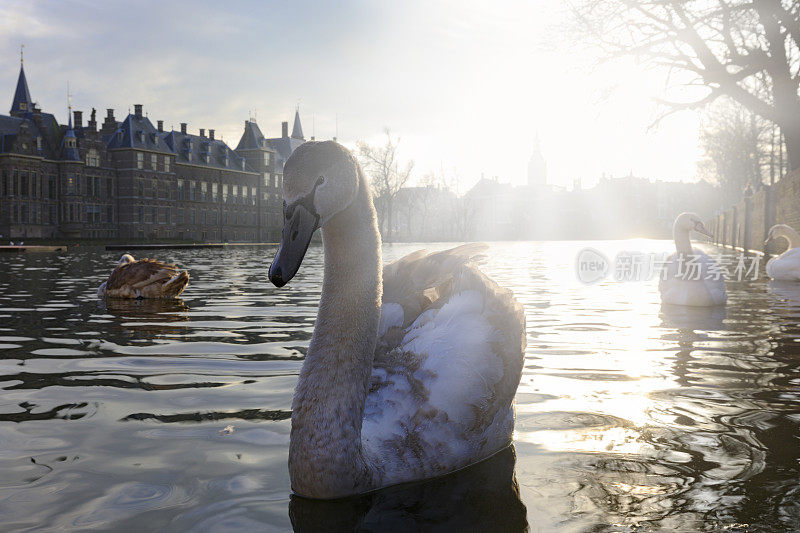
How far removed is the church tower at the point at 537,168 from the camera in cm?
17388

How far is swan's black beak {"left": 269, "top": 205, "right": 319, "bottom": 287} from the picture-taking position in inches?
105

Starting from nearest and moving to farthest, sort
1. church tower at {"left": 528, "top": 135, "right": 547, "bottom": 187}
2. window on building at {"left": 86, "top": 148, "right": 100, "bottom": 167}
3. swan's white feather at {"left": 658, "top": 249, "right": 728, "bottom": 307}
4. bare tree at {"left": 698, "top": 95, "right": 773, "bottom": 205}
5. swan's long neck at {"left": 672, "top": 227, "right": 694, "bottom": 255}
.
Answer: swan's white feather at {"left": 658, "top": 249, "right": 728, "bottom": 307}, swan's long neck at {"left": 672, "top": 227, "right": 694, "bottom": 255}, bare tree at {"left": 698, "top": 95, "right": 773, "bottom": 205}, window on building at {"left": 86, "top": 148, "right": 100, "bottom": 167}, church tower at {"left": 528, "top": 135, "right": 547, "bottom": 187}

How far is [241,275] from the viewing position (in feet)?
59.8

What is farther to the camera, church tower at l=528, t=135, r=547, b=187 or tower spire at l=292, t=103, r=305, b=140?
church tower at l=528, t=135, r=547, b=187

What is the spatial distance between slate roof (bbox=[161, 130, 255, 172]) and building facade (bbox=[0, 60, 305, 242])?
11cm

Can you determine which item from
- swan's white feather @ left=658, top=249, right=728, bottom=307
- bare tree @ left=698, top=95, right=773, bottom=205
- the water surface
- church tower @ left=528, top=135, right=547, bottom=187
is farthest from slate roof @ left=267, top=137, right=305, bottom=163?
church tower @ left=528, top=135, right=547, bottom=187

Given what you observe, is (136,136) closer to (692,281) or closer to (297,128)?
(297,128)

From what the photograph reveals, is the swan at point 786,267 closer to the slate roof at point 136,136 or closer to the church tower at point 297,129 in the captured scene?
the slate roof at point 136,136

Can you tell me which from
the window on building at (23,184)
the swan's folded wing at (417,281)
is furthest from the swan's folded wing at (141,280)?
the window on building at (23,184)

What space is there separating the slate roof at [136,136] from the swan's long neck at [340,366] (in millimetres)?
65622

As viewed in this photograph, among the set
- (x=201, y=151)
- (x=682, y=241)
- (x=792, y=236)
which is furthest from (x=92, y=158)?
(x=682, y=241)

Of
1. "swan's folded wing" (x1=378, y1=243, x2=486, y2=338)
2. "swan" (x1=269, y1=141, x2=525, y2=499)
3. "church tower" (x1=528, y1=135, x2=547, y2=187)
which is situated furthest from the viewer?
"church tower" (x1=528, y1=135, x2=547, y2=187)

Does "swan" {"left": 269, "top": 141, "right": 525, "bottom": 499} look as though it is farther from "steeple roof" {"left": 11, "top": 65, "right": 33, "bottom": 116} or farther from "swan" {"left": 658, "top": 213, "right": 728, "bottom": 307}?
"steeple roof" {"left": 11, "top": 65, "right": 33, "bottom": 116}

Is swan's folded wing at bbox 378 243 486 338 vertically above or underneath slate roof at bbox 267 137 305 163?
underneath
